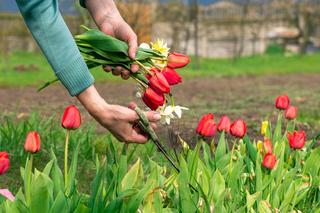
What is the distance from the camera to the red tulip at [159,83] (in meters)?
2.50

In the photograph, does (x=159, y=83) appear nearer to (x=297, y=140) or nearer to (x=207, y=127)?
(x=207, y=127)

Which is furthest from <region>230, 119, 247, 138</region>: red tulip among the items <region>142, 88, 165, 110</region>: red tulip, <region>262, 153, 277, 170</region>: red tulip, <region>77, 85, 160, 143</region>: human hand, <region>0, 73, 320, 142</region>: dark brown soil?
<region>0, 73, 320, 142</region>: dark brown soil

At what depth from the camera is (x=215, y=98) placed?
36.8 ft

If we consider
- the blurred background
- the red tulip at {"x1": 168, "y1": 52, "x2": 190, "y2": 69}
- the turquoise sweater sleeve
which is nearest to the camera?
the turquoise sweater sleeve

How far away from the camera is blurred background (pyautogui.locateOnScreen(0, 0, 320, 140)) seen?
29.7ft

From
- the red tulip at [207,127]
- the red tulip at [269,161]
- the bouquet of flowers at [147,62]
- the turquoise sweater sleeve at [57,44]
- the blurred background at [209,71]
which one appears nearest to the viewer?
the turquoise sweater sleeve at [57,44]

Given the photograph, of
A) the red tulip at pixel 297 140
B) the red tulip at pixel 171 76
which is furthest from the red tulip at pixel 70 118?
the red tulip at pixel 297 140

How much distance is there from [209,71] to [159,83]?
1664cm

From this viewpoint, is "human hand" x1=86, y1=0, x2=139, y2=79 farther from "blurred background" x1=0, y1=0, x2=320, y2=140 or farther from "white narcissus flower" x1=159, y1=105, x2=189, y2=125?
"blurred background" x1=0, y1=0, x2=320, y2=140

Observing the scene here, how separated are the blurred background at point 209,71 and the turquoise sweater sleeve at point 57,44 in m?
1.46

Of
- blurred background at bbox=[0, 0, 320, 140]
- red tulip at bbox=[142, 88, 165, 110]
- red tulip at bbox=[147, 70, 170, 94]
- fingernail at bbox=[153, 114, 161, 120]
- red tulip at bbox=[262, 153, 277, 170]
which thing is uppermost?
red tulip at bbox=[147, 70, 170, 94]

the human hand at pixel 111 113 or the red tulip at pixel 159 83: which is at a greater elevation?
the red tulip at pixel 159 83

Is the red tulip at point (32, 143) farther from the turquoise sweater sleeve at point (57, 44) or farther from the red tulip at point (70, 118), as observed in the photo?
the turquoise sweater sleeve at point (57, 44)

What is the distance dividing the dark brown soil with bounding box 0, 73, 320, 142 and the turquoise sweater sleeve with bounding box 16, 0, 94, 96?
3201mm
